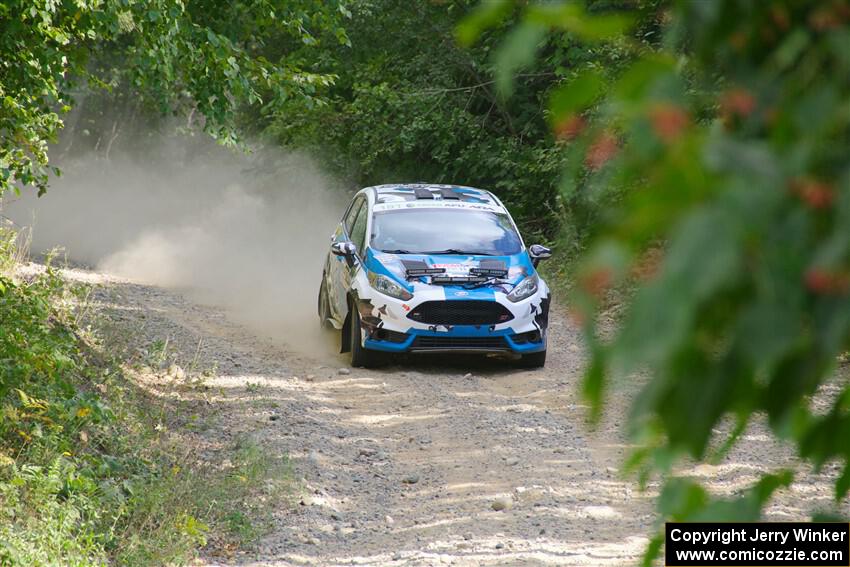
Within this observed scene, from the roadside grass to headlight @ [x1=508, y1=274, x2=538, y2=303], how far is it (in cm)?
372

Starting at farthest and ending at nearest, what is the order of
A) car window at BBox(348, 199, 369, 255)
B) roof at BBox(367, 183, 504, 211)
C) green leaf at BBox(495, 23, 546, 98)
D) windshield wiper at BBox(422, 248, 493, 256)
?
roof at BBox(367, 183, 504, 211) < car window at BBox(348, 199, 369, 255) < windshield wiper at BBox(422, 248, 493, 256) < green leaf at BBox(495, 23, 546, 98)

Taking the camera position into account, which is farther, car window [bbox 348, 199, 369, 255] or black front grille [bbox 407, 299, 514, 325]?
car window [bbox 348, 199, 369, 255]

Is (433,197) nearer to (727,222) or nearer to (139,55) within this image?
(139,55)

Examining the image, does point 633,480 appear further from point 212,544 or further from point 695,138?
point 695,138

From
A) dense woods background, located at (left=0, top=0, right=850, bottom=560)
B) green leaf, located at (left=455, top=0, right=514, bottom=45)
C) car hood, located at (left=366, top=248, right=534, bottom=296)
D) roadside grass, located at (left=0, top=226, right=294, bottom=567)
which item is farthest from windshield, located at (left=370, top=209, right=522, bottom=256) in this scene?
green leaf, located at (left=455, top=0, right=514, bottom=45)

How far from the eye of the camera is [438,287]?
10852 mm

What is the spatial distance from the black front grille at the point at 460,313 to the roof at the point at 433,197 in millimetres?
1652

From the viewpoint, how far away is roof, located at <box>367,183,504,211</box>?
12.1 meters

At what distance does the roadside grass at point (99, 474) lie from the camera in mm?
5484

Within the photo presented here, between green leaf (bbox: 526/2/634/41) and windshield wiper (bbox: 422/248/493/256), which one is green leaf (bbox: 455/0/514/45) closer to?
green leaf (bbox: 526/2/634/41)

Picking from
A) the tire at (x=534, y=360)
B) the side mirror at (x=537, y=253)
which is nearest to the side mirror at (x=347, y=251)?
the side mirror at (x=537, y=253)

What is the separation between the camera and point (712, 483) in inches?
286

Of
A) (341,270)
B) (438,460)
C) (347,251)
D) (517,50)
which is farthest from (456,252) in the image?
(517,50)

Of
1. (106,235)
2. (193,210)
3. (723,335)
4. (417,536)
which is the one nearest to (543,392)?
(417,536)
